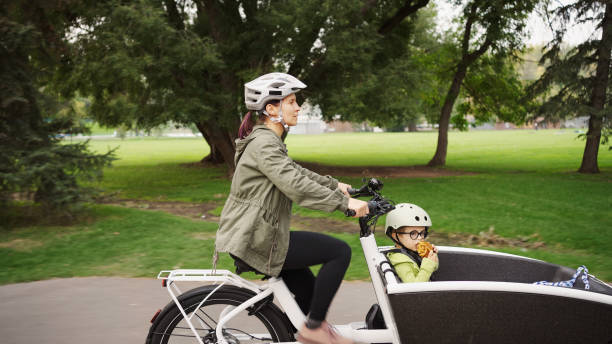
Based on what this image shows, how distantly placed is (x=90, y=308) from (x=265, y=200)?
2536 millimetres

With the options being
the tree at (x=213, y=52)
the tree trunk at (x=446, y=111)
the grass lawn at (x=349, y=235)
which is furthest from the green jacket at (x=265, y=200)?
the tree trunk at (x=446, y=111)

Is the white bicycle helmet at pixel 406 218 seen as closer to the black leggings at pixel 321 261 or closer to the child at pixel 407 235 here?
the child at pixel 407 235

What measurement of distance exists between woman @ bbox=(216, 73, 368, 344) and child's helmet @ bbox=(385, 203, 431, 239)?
478mm

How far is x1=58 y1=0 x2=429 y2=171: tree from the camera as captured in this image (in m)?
12.5

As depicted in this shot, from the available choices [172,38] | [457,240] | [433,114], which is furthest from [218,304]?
[433,114]

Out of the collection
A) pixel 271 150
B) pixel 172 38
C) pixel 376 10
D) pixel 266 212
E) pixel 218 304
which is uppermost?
pixel 376 10

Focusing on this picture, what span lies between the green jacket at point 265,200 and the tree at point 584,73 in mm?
16560

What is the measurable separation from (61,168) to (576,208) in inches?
372

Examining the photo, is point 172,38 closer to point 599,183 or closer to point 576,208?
point 576,208

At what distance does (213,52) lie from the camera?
1307cm

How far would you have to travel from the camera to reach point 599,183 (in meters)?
14.5

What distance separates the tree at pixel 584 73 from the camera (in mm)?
16516

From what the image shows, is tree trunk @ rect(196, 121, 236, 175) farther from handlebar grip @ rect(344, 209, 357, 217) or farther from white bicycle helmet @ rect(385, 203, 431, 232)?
handlebar grip @ rect(344, 209, 357, 217)

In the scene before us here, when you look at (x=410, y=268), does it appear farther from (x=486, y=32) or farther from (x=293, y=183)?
(x=486, y=32)
